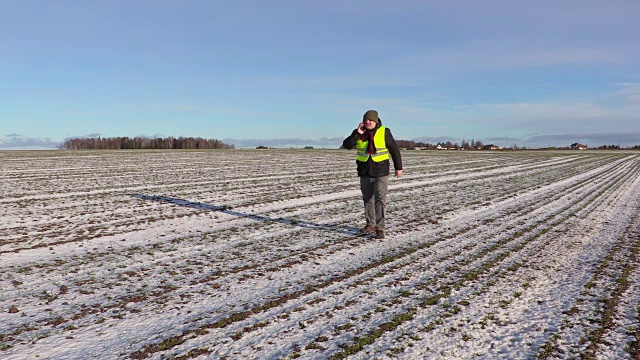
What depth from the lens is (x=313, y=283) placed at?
198 inches

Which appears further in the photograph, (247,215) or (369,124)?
(247,215)

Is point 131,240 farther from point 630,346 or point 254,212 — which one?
point 630,346

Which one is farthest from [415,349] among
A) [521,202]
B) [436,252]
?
[521,202]

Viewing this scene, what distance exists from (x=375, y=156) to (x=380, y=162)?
138mm

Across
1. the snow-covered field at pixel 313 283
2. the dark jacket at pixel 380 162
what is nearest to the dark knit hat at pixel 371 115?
the dark jacket at pixel 380 162

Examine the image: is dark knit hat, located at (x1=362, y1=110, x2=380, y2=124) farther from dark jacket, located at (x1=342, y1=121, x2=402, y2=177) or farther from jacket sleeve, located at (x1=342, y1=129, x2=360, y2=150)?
jacket sleeve, located at (x1=342, y1=129, x2=360, y2=150)

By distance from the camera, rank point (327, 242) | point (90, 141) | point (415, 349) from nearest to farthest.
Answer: point (415, 349)
point (327, 242)
point (90, 141)

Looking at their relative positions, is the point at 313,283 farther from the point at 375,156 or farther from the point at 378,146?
the point at 378,146

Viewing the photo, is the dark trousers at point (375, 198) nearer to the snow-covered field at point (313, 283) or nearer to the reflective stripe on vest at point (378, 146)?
the reflective stripe on vest at point (378, 146)

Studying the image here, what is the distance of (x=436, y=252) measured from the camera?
6.50 meters

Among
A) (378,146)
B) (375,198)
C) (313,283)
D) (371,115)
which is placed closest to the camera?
(313,283)

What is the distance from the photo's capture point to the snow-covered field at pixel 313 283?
3555 mm

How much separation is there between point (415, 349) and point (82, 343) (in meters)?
2.78

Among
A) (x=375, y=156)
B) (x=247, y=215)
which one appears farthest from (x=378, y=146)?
(x=247, y=215)
